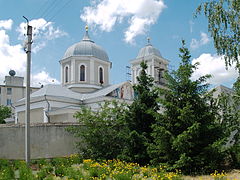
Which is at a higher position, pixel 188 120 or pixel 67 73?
pixel 67 73

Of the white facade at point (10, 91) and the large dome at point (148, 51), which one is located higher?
the large dome at point (148, 51)

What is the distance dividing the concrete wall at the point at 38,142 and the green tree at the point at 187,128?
4.94 m

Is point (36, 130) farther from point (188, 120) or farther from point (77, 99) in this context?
point (77, 99)

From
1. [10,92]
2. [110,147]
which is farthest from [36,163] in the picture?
[10,92]

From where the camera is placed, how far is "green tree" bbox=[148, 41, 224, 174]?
971cm

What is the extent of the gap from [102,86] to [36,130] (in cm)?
2139

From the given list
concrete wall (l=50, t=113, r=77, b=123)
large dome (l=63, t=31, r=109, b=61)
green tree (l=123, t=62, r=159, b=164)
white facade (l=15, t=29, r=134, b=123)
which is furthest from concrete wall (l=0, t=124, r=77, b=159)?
large dome (l=63, t=31, r=109, b=61)

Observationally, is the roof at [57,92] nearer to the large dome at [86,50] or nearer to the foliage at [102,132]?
the large dome at [86,50]

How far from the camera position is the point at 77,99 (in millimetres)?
31797

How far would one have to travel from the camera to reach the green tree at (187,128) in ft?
31.9

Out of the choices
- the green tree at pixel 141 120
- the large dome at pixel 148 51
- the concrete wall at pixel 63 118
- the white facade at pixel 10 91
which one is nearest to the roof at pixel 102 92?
the concrete wall at pixel 63 118

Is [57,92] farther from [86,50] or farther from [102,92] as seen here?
[86,50]

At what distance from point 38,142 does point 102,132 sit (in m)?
3.07

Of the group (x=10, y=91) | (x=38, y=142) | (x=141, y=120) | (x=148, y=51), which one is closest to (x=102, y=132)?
(x=141, y=120)
